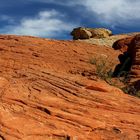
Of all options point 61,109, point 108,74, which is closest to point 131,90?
point 108,74

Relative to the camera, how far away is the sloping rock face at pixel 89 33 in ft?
137

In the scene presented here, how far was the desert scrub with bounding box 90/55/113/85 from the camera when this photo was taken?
23.6 m

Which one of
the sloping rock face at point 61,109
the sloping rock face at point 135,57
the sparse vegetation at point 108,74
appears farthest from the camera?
the sloping rock face at point 135,57

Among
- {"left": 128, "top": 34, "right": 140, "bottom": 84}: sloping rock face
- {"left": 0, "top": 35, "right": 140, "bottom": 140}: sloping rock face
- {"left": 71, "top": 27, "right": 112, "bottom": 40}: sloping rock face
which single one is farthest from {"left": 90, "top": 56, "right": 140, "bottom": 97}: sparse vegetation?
{"left": 71, "top": 27, "right": 112, "bottom": 40}: sloping rock face

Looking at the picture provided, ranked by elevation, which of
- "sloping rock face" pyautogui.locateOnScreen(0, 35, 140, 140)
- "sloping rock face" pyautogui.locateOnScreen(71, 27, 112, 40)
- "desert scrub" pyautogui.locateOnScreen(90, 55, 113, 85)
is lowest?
"sloping rock face" pyautogui.locateOnScreen(0, 35, 140, 140)

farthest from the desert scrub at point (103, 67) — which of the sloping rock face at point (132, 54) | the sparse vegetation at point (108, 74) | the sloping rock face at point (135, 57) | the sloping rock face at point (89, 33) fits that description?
the sloping rock face at point (89, 33)

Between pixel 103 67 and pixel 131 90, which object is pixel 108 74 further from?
pixel 131 90

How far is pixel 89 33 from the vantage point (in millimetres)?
41969

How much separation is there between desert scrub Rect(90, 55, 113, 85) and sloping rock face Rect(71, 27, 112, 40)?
14228 millimetres

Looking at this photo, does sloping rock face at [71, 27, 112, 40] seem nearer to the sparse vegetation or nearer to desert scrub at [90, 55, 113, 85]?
desert scrub at [90, 55, 113, 85]

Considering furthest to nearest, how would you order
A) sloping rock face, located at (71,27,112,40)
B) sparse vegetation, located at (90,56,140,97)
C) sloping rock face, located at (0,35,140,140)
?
sloping rock face, located at (71,27,112,40) → sparse vegetation, located at (90,56,140,97) → sloping rock face, located at (0,35,140,140)

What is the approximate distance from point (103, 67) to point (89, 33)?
17500 mm

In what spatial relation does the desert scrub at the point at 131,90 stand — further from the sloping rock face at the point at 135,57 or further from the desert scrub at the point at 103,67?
the sloping rock face at the point at 135,57

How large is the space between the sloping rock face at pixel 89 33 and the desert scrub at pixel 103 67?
46.7 ft
